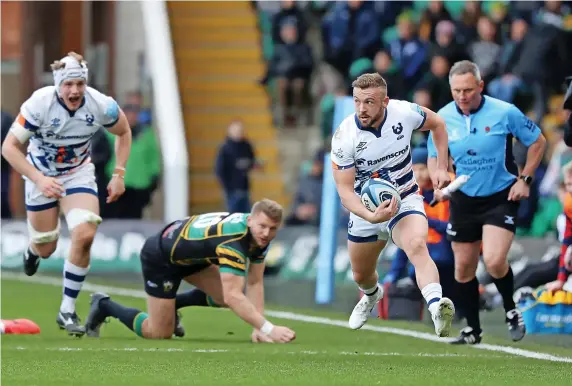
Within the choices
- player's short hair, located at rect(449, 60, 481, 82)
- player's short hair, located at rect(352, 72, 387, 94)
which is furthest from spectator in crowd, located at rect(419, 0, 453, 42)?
player's short hair, located at rect(352, 72, 387, 94)

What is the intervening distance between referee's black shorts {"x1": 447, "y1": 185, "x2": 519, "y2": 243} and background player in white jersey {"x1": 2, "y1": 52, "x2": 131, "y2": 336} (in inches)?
115

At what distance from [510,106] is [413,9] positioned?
1016cm

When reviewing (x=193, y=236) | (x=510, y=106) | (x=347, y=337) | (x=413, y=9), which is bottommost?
(x=347, y=337)

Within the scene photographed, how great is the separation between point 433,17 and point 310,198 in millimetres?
3185

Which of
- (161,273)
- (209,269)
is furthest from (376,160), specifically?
(161,273)

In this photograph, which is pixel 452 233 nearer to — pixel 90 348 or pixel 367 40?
pixel 90 348

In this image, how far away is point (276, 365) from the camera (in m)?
10.4

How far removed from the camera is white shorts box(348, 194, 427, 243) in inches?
431

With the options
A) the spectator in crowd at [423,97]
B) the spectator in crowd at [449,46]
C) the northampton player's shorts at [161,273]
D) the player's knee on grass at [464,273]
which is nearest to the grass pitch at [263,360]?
the northampton player's shorts at [161,273]

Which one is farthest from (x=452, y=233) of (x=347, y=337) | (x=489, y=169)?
(x=347, y=337)

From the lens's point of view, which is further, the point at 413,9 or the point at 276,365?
the point at 413,9

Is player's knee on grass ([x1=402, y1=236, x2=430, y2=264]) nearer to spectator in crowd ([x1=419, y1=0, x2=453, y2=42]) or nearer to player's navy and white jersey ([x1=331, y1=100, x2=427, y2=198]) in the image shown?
player's navy and white jersey ([x1=331, y1=100, x2=427, y2=198])

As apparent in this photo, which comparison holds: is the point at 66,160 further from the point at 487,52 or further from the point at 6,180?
the point at 6,180

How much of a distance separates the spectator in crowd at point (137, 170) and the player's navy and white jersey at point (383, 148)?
11.1 meters
